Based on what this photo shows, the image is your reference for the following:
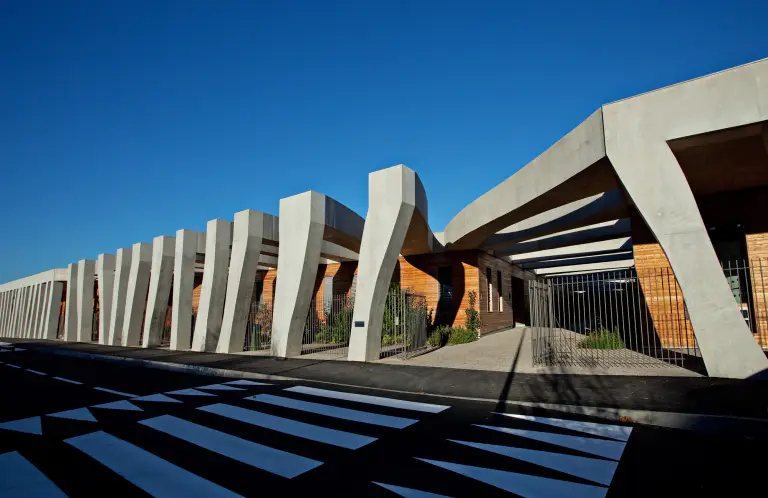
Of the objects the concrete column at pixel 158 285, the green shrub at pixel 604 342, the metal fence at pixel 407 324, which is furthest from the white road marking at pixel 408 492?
the concrete column at pixel 158 285

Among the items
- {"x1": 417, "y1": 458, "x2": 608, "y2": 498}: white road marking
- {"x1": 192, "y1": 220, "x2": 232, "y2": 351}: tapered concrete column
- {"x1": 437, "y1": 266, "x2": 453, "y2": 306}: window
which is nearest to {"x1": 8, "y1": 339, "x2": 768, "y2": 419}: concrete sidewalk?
{"x1": 417, "y1": 458, "x2": 608, "y2": 498}: white road marking

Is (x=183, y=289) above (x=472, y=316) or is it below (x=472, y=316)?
above

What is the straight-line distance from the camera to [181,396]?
8648 mm

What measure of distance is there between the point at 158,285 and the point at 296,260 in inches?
411

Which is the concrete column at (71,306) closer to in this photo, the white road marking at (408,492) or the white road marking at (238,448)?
the white road marking at (238,448)

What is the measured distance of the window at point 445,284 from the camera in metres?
21.4

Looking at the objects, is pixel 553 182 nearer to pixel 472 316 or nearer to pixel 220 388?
pixel 220 388

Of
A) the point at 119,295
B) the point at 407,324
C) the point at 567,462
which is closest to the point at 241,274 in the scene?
the point at 407,324

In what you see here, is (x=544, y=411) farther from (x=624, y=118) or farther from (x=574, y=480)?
(x=624, y=118)

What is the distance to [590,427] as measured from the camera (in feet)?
19.6

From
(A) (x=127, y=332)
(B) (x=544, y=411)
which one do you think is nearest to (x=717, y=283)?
(B) (x=544, y=411)

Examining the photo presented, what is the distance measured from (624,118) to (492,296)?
15.0 metres

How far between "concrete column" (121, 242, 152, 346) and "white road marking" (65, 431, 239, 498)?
19.4 metres

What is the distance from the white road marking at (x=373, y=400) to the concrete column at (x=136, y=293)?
17.7 metres
